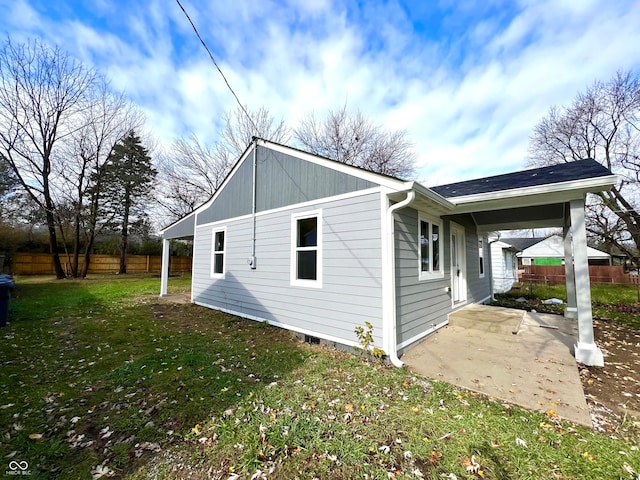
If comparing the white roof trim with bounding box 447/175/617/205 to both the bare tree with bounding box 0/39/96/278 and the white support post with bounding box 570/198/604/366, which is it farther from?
the bare tree with bounding box 0/39/96/278

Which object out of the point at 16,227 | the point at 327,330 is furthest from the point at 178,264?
the point at 327,330

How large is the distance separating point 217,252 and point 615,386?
8.49 metres

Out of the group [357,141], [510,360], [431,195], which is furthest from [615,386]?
[357,141]

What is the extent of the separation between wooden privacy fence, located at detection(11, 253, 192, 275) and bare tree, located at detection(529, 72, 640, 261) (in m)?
29.7

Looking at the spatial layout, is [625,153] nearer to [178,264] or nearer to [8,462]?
[8,462]

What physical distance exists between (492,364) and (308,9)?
7146 millimetres

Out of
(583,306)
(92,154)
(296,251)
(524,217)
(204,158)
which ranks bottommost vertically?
(583,306)

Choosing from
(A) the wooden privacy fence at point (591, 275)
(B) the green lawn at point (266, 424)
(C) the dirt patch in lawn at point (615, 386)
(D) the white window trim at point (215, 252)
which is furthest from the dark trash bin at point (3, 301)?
(A) the wooden privacy fence at point (591, 275)

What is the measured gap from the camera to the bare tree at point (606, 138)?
1432 centimetres

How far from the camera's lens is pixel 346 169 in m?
4.74

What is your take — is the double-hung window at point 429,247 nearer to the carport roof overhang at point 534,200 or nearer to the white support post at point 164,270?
the carport roof overhang at point 534,200

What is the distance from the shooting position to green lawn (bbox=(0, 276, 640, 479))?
2080 millimetres

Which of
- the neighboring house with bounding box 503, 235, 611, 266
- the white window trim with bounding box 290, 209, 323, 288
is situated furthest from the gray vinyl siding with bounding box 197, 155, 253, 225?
the neighboring house with bounding box 503, 235, 611, 266

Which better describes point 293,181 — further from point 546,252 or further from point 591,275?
point 546,252
